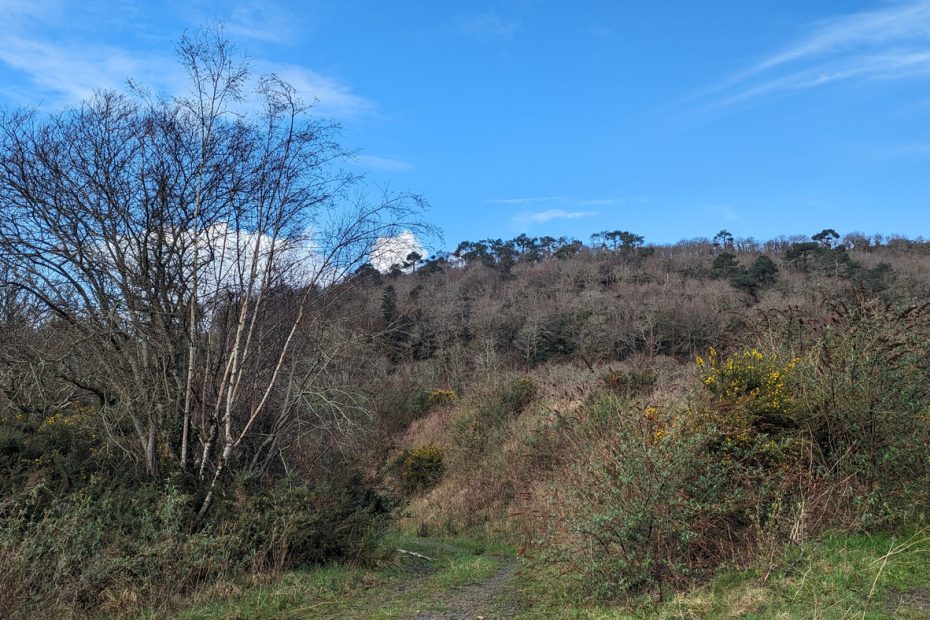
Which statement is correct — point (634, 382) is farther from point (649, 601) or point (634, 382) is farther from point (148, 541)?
point (148, 541)

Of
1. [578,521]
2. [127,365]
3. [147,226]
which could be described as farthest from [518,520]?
[147,226]

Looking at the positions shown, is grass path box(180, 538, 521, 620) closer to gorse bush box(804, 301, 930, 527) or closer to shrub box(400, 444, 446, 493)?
gorse bush box(804, 301, 930, 527)

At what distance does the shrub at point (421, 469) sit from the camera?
64.2ft

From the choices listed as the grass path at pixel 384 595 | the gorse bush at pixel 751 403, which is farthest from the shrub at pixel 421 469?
the gorse bush at pixel 751 403

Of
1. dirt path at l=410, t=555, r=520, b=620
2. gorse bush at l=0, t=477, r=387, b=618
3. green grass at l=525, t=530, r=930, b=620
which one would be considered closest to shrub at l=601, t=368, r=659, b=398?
dirt path at l=410, t=555, r=520, b=620

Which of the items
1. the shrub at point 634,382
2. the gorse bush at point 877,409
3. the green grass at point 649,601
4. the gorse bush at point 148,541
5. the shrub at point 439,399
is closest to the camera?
the green grass at point 649,601

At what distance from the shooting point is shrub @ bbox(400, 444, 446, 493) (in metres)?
19.6

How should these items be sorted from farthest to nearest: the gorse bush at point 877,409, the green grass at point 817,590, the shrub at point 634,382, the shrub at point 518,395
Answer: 1. the shrub at point 518,395
2. the shrub at point 634,382
3. the gorse bush at point 877,409
4. the green grass at point 817,590

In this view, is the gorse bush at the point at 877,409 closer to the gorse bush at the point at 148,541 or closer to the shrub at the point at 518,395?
the gorse bush at the point at 148,541

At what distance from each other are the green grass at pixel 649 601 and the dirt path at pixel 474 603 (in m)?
0.01

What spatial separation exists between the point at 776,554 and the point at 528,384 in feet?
51.6

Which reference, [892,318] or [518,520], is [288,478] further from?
[892,318]

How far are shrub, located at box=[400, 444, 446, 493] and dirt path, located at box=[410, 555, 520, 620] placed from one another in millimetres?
11509

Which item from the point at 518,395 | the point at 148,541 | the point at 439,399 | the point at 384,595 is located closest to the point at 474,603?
the point at 384,595
